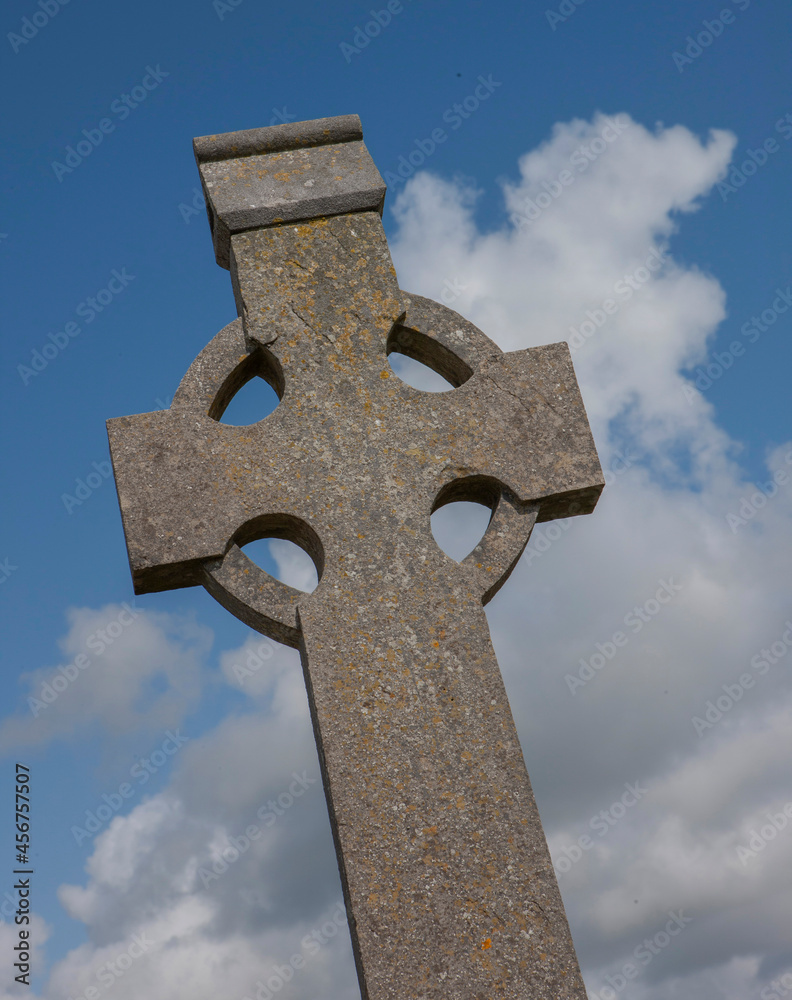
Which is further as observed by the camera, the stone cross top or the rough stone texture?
the rough stone texture

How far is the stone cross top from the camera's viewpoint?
3.08 m

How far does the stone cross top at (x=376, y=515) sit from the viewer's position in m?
3.08

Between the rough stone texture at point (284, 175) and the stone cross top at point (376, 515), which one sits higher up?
the rough stone texture at point (284, 175)

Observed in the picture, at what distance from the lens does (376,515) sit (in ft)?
12.0

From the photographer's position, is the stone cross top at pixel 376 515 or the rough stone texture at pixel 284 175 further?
the rough stone texture at pixel 284 175

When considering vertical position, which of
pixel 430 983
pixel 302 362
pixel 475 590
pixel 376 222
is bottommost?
pixel 430 983

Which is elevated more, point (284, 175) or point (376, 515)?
point (284, 175)

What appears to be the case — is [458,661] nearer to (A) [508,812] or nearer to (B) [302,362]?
(A) [508,812]

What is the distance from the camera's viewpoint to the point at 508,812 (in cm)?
322

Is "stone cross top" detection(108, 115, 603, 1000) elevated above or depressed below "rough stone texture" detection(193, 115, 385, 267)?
below

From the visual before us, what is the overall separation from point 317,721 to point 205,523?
2.71 feet

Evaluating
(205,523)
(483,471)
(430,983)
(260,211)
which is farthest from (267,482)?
(430,983)

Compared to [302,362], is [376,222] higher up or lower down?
higher up

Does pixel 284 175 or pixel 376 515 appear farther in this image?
pixel 284 175
